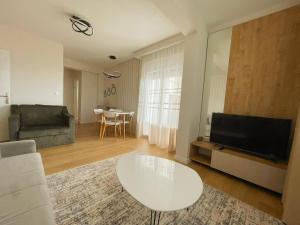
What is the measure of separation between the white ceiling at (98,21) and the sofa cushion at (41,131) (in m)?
2.12

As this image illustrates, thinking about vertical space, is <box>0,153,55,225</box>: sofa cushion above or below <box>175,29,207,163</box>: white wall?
below

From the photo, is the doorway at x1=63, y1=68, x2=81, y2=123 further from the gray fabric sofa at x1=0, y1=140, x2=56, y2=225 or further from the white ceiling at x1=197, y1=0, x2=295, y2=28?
the white ceiling at x1=197, y1=0, x2=295, y2=28

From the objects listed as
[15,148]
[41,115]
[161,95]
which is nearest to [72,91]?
[41,115]

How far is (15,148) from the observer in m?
1.59

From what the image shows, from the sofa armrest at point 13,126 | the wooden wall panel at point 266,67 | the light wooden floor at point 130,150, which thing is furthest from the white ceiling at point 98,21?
the light wooden floor at point 130,150

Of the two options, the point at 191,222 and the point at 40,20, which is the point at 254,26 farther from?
the point at 40,20

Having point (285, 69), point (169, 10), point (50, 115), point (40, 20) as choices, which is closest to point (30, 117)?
point (50, 115)

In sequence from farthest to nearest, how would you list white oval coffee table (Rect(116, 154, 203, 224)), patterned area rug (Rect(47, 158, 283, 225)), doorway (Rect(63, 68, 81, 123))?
doorway (Rect(63, 68, 81, 123)) < patterned area rug (Rect(47, 158, 283, 225)) < white oval coffee table (Rect(116, 154, 203, 224))

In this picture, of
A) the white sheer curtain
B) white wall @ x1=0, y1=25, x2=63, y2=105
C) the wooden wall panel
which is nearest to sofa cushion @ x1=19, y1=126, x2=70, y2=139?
white wall @ x1=0, y1=25, x2=63, y2=105

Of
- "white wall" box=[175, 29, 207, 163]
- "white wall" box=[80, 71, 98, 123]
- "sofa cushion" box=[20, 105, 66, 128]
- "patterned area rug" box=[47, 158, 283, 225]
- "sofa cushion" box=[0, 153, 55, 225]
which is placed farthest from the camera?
"white wall" box=[80, 71, 98, 123]

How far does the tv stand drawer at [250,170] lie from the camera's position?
1803 millimetres

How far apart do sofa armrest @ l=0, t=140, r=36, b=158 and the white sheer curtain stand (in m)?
2.50

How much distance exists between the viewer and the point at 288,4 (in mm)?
1951

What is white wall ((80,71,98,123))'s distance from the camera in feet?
19.2
